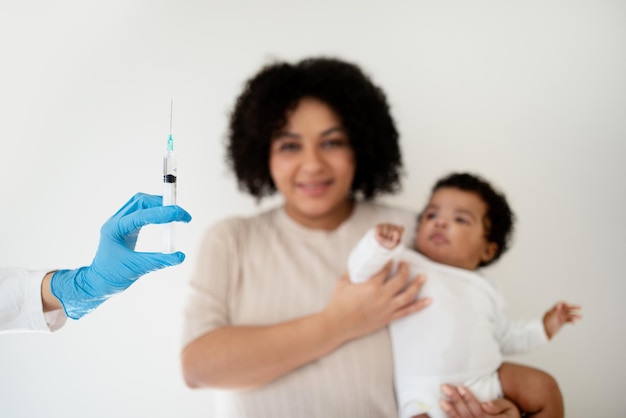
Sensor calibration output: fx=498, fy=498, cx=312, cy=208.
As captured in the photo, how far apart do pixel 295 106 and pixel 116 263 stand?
590mm

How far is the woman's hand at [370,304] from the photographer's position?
1119 mm

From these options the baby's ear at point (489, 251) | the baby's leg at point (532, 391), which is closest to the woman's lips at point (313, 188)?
the baby's ear at point (489, 251)

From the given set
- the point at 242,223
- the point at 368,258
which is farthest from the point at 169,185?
the point at 368,258

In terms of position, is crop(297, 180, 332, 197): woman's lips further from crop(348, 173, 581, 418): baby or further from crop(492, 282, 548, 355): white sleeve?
crop(492, 282, 548, 355): white sleeve

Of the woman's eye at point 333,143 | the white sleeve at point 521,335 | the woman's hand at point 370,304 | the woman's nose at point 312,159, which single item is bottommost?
the white sleeve at point 521,335

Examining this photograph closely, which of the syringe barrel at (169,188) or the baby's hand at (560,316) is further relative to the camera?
the baby's hand at (560,316)

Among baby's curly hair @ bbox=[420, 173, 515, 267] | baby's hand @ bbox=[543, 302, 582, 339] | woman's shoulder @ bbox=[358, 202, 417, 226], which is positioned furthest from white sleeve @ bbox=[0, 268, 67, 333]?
baby's hand @ bbox=[543, 302, 582, 339]

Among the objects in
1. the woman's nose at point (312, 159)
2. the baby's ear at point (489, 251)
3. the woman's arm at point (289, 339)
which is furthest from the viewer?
the baby's ear at point (489, 251)

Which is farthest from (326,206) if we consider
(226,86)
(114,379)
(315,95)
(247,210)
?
(114,379)

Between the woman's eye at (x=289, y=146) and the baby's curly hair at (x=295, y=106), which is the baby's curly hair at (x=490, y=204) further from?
the woman's eye at (x=289, y=146)

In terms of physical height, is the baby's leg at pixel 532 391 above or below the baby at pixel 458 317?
below

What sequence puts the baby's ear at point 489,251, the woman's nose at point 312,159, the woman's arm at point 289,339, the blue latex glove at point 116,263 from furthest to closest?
the baby's ear at point 489,251, the woman's nose at point 312,159, the woman's arm at point 289,339, the blue latex glove at point 116,263

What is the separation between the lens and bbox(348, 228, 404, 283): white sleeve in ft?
3.63

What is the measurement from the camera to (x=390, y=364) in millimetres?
1181
